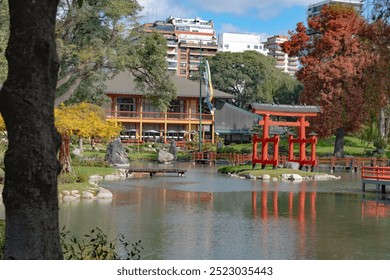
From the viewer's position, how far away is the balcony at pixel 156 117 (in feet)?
176

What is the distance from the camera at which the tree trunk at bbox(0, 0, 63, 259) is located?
16.6ft

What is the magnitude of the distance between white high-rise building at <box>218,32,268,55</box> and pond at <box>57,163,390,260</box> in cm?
11559

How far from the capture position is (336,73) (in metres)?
39.7

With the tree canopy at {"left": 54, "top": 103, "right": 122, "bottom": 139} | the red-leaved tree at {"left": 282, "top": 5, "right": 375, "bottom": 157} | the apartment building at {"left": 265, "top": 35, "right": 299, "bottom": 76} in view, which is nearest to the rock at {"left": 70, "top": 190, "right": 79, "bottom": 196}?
the tree canopy at {"left": 54, "top": 103, "right": 122, "bottom": 139}

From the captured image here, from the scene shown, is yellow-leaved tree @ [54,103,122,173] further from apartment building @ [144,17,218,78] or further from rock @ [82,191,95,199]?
apartment building @ [144,17,218,78]

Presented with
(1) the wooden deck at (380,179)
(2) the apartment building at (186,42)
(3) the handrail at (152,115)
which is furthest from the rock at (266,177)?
(2) the apartment building at (186,42)

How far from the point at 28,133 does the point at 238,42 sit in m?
140

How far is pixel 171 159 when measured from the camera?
143 feet

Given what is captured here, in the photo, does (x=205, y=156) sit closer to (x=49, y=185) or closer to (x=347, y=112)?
(x=347, y=112)

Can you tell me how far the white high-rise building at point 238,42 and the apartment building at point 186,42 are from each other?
486 cm

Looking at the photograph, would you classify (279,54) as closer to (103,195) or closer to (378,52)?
(103,195)

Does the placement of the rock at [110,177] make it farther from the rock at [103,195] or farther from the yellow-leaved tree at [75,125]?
the rock at [103,195]

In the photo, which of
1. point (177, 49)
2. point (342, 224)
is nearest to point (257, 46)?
point (177, 49)

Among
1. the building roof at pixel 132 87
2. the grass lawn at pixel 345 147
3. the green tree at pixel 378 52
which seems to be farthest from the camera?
the building roof at pixel 132 87
